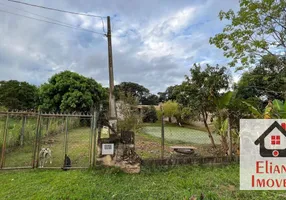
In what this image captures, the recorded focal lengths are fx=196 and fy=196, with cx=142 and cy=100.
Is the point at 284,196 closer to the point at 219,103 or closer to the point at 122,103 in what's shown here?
the point at 219,103

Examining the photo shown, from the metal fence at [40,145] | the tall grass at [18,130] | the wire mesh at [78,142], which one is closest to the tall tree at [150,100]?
the wire mesh at [78,142]

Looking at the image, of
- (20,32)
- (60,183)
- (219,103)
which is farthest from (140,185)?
(20,32)

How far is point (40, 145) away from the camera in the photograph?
20.0 feet

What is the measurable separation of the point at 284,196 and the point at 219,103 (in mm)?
3513

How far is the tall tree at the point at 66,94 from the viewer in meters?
17.2

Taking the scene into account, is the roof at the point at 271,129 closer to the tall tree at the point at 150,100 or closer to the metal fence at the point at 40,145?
the metal fence at the point at 40,145

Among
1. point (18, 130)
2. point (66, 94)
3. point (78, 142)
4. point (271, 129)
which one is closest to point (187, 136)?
point (78, 142)

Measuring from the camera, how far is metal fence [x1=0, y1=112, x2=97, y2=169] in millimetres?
5234

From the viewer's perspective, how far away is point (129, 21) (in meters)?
8.14

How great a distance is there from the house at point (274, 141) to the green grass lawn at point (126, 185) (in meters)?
1.11

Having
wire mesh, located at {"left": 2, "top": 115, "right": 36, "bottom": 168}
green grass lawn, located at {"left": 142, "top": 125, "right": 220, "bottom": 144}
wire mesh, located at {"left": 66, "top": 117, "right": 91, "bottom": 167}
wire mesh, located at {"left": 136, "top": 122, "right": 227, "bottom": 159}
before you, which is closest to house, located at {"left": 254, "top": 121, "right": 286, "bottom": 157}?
wire mesh, located at {"left": 136, "top": 122, "right": 227, "bottom": 159}

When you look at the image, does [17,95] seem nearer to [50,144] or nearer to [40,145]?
Result: [50,144]

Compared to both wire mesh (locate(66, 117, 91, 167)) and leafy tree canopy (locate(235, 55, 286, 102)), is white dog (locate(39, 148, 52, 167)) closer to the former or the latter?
wire mesh (locate(66, 117, 91, 167))

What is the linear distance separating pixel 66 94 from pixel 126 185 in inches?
582
